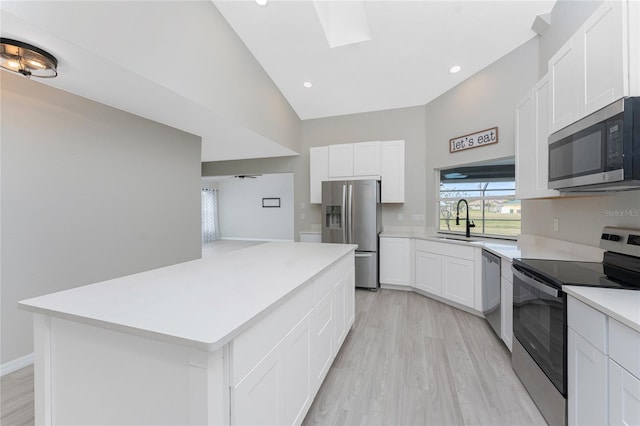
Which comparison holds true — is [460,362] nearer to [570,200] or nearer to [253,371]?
[570,200]

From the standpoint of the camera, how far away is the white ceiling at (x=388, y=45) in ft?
8.43

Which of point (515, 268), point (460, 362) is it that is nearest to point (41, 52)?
point (515, 268)

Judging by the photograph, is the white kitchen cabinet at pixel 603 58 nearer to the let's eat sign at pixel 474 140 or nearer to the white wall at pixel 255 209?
the let's eat sign at pixel 474 140

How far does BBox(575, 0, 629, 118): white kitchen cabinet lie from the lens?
1.25 metres

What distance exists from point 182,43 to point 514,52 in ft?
11.5

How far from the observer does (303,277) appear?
1.37 meters

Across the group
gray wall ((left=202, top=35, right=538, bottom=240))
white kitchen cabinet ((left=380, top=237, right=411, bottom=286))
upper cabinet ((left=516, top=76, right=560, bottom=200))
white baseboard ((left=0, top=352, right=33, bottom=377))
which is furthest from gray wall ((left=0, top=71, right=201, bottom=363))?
upper cabinet ((left=516, top=76, right=560, bottom=200))

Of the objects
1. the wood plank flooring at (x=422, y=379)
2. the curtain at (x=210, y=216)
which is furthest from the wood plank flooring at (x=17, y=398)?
the curtain at (x=210, y=216)

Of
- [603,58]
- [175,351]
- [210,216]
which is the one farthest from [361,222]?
[210,216]

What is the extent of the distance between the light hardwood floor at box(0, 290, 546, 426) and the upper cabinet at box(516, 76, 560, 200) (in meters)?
1.45

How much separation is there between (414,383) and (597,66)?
2.28m

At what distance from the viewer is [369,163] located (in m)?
4.11

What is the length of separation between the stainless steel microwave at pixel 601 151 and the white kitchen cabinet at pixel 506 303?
2.58ft

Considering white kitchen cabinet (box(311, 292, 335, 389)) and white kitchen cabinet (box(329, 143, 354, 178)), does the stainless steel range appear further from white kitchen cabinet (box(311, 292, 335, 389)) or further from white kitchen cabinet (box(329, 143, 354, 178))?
white kitchen cabinet (box(329, 143, 354, 178))
